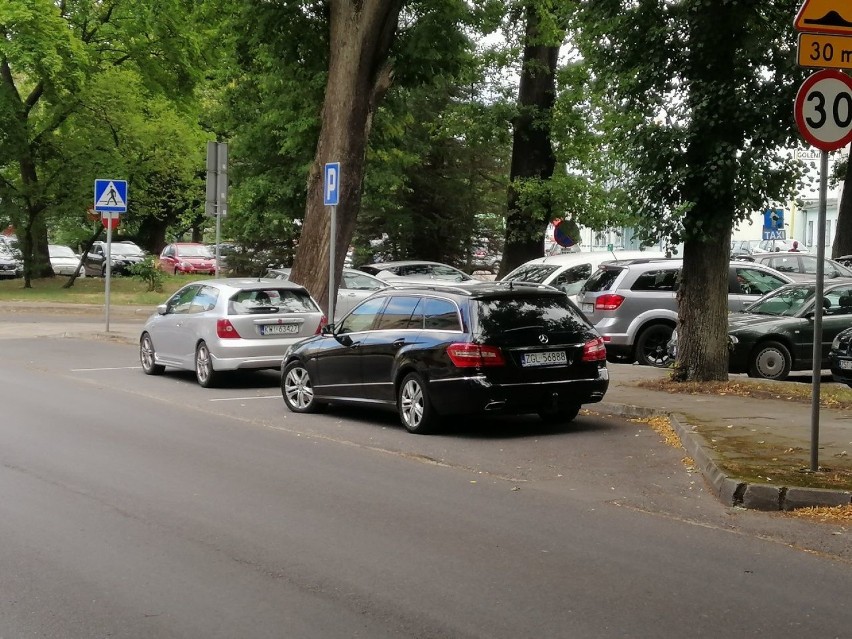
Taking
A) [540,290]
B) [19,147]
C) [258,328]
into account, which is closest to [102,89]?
[19,147]

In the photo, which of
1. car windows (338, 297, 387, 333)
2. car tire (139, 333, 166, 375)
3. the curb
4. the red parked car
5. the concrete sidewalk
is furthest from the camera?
the red parked car

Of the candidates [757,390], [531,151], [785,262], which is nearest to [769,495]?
[757,390]

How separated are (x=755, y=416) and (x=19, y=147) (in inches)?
1253

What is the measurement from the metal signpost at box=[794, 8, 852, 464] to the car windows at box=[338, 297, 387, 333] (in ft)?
17.7

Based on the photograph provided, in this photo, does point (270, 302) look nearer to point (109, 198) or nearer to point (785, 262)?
point (109, 198)

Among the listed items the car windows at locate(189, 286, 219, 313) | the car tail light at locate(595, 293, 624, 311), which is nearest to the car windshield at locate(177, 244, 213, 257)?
the car tail light at locate(595, 293, 624, 311)

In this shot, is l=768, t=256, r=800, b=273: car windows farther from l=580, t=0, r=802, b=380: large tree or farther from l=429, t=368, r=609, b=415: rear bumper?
l=429, t=368, r=609, b=415: rear bumper

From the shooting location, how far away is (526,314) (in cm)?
1203

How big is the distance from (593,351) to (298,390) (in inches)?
151

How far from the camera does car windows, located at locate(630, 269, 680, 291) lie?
1994 centimetres

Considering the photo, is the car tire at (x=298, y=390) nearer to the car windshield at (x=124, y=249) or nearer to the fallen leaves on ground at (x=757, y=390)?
the fallen leaves on ground at (x=757, y=390)

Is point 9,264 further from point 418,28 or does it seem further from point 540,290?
point 540,290

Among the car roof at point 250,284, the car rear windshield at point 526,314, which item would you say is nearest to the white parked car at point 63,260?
the car roof at point 250,284

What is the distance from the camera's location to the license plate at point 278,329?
16953 millimetres
